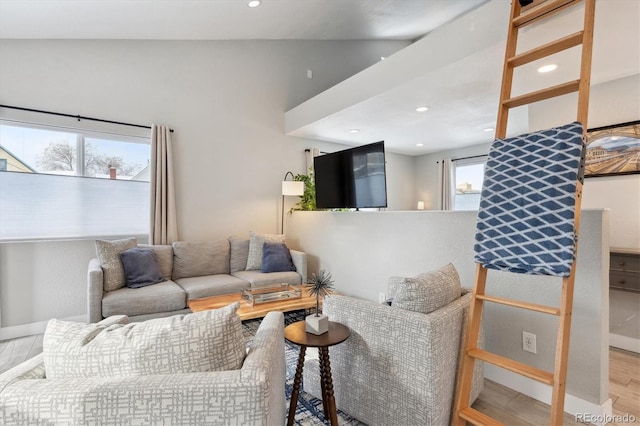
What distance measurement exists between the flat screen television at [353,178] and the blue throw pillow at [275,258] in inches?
31.2

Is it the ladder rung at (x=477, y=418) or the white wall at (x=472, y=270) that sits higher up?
the white wall at (x=472, y=270)

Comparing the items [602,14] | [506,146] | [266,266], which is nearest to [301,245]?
[266,266]

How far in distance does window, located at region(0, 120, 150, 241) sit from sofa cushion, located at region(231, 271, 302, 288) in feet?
4.43

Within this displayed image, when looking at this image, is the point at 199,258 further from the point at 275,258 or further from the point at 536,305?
the point at 536,305

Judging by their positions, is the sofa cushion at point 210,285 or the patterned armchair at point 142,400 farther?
the sofa cushion at point 210,285

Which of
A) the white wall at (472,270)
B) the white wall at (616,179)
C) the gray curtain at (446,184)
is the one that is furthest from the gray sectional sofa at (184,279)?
the gray curtain at (446,184)

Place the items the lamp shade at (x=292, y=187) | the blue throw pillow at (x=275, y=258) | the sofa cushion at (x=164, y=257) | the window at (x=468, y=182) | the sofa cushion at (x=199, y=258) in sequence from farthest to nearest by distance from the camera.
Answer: the window at (x=468, y=182), the lamp shade at (x=292, y=187), the blue throw pillow at (x=275, y=258), the sofa cushion at (x=199, y=258), the sofa cushion at (x=164, y=257)

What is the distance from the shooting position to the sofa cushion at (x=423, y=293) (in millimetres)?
1716

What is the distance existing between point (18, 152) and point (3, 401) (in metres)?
3.41

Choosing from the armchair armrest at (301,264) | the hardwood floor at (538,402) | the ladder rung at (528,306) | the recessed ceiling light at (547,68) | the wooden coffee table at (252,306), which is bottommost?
the hardwood floor at (538,402)

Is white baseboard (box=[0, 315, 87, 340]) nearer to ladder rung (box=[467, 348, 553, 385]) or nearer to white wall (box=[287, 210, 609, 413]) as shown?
white wall (box=[287, 210, 609, 413])

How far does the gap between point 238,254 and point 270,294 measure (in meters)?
1.11

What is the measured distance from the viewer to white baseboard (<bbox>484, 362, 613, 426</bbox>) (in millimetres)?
1891

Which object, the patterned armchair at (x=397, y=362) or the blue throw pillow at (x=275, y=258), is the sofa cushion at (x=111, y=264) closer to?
the blue throw pillow at (x=275, y=258)
